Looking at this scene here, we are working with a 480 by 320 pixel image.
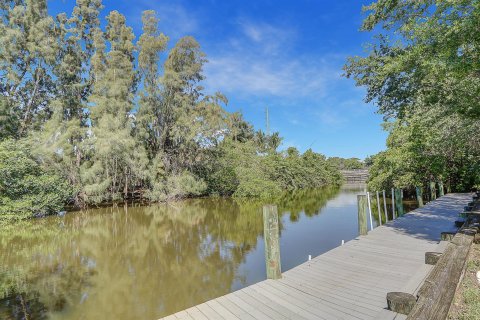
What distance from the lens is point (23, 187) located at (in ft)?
50.0

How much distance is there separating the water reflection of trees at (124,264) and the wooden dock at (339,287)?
217 centimetres

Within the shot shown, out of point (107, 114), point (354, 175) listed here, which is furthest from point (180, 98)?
point (354, 175)

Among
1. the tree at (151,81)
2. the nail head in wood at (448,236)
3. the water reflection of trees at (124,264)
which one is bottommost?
the water reflection of trees at (124,264)

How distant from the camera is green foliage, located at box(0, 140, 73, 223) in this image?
1434 cm

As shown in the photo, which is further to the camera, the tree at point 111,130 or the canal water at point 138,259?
the tree at point 111,130

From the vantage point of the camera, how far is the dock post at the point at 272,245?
15.3 feet

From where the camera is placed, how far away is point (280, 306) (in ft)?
12.0

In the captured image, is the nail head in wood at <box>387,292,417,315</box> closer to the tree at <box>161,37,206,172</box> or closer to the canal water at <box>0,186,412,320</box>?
the canal water at <box>0,186,412,320</box>

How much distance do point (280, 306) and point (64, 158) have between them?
19538mm

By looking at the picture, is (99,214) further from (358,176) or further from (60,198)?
(358,176)

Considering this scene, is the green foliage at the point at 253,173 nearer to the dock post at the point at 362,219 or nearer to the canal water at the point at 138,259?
the canal water at the point at 138,259

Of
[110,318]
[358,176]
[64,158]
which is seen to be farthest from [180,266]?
[358,176]

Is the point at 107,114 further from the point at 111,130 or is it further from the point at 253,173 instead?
the point at 253,173

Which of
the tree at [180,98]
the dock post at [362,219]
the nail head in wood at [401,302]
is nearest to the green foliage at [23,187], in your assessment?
the tree at [180,98]
